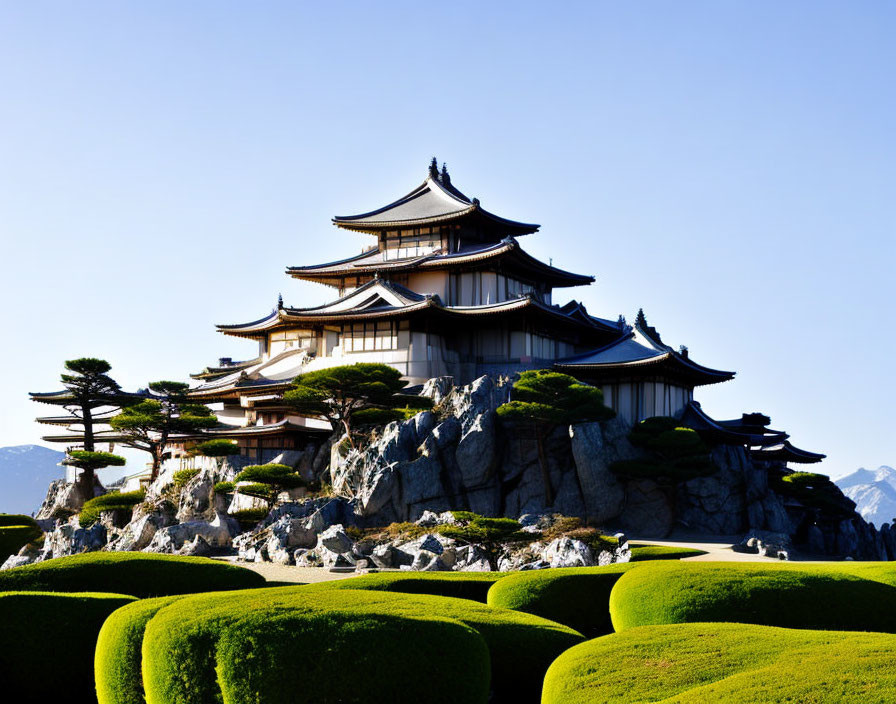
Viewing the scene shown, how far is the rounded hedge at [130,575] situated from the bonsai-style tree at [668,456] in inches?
1038

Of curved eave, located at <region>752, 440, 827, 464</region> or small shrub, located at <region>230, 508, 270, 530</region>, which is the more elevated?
curved eave, located at <region>752, 440, 827, 464</region>

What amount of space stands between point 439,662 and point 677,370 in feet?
133

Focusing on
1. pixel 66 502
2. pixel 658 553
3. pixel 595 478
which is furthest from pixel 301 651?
pixel 66 502

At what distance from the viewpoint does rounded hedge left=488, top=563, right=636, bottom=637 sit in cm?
1622

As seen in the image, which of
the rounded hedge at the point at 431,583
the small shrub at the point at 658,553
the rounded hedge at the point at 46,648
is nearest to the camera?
the rounded hedge at the point at 46,648

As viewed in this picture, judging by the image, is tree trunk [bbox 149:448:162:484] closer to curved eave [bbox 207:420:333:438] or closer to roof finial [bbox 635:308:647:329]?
curved eave [bbox 207:420:333:438]

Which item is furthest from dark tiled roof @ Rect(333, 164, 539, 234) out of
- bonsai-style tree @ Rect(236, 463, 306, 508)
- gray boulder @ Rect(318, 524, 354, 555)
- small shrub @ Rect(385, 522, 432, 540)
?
gray boulder @ Rect(318, 524, 354, 555)

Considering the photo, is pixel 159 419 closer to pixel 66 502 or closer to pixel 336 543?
pixel 66 502

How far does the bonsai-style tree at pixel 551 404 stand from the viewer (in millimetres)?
41156

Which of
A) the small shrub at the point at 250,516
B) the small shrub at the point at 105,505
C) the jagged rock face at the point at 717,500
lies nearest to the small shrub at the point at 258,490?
the small shrub at the point at 250,516

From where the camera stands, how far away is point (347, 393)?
4312 centimetres

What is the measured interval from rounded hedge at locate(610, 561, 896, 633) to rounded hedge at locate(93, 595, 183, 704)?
6.23 m

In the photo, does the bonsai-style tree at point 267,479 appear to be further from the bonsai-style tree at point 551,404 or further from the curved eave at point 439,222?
the curved eave at point 439,222

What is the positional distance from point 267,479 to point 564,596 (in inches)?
1011
